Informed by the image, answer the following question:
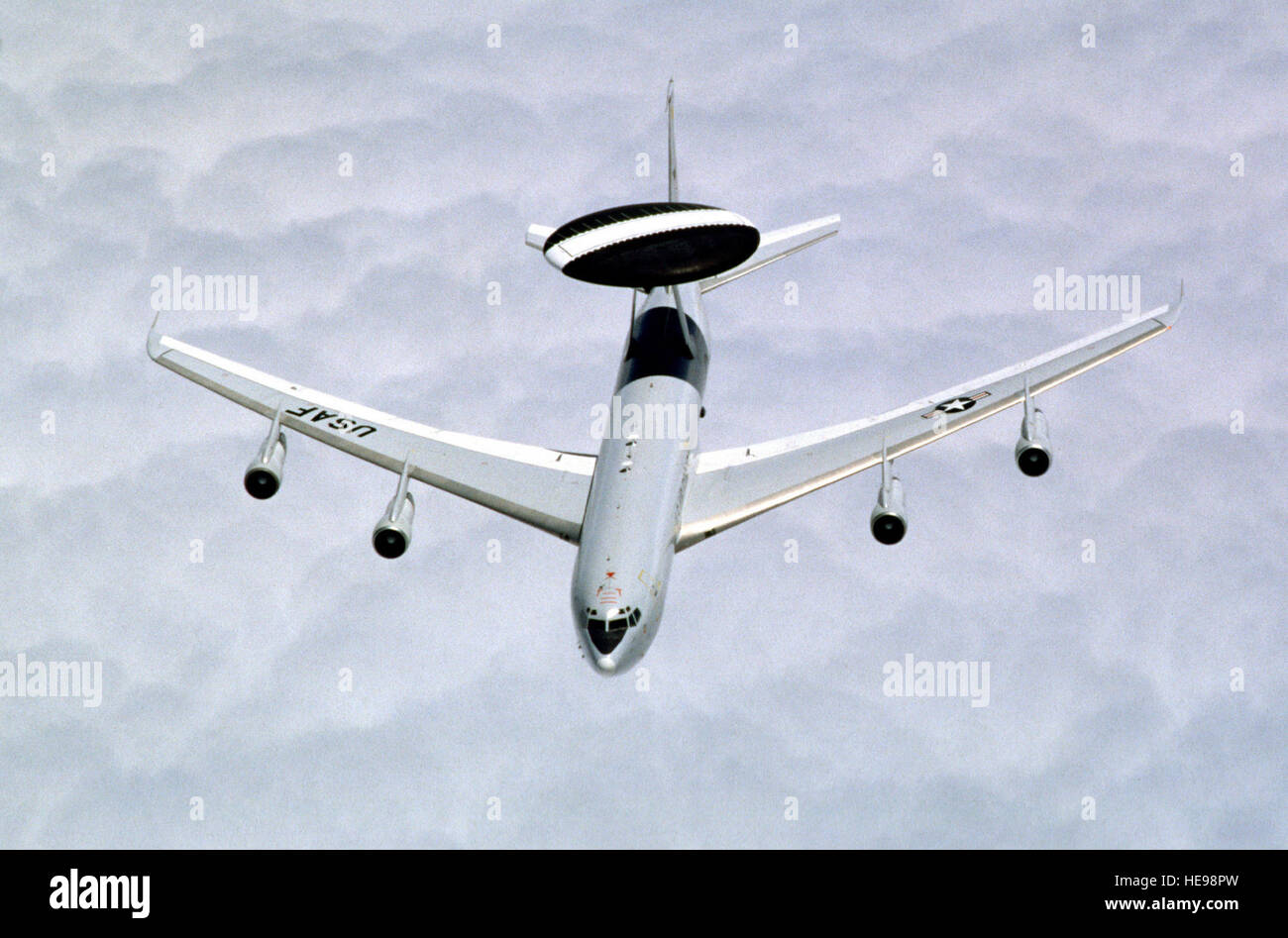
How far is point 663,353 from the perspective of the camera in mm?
78062

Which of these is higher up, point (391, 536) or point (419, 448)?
point (419, 448)

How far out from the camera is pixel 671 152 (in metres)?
86.2

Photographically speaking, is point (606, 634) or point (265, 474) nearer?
point (606, 634)

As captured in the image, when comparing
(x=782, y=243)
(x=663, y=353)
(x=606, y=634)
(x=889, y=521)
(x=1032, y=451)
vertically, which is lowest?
(x=606, y=634)

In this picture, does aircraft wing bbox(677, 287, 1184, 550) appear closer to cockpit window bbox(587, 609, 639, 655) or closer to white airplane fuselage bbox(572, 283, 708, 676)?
white airplane fuselage bbox(572, 283, 708, 676)

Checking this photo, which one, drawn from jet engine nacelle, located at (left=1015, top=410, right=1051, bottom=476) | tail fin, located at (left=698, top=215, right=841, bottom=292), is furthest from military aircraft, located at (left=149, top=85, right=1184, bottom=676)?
tail fin, located at (left=698, top=215, right=841, bottom=292)

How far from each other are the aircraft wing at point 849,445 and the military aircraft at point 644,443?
7 centimetres

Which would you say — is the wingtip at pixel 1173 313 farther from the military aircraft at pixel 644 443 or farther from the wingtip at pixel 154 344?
the wingtip at pixel 154 344

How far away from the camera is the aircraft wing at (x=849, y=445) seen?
7356 cm

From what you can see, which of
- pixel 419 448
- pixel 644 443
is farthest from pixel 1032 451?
pixel 419 448

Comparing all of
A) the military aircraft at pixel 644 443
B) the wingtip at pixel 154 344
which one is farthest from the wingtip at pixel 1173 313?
the wingtip at pixel 154 344

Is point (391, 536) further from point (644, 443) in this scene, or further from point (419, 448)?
point (644, 443)

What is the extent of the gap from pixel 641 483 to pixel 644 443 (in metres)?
2.59

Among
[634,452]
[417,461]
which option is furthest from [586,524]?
[417,461]
